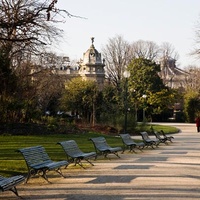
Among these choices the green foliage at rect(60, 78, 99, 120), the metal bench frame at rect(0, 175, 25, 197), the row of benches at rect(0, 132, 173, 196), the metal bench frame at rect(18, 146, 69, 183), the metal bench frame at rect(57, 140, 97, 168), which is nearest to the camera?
the metal bench frame at rect(0, 175, 25, 197)

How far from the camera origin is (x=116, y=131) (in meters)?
31.8

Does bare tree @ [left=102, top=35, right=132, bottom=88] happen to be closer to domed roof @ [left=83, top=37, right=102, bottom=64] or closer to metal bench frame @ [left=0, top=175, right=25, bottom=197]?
domed roof @ [left=83, top=37, right=102, bottom=64]

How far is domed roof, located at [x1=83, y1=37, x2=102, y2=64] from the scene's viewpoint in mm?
75688

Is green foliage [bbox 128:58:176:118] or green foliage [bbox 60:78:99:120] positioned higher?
green foliage [bbox 128:58:176:118]

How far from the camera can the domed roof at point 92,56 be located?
75.7m

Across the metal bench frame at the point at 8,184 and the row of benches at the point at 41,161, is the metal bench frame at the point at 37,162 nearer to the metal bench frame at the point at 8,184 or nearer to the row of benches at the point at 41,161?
the row of benches at the point at 41,161

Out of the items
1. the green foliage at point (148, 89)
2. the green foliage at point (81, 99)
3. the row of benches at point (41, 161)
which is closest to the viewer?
the row of benches at point (41, 161)

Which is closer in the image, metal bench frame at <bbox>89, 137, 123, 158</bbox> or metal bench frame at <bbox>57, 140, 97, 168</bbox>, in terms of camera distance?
metal bench frame at <bbox>57, 140, 97, 168</bbox>

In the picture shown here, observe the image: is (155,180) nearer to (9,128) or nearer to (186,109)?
(9,128)

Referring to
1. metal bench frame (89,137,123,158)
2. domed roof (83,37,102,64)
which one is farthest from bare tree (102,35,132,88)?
metal bench frame (89,137,123,158)

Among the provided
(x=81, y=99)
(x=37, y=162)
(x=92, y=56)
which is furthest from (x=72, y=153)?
(x=92, y=56)

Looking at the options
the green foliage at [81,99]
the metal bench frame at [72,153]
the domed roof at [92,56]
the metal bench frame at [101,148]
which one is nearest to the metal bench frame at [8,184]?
the metal bench frame at [72,153]

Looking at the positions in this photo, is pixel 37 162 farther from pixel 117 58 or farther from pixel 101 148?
pixel 117 58

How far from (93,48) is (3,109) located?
5045 centimetres
